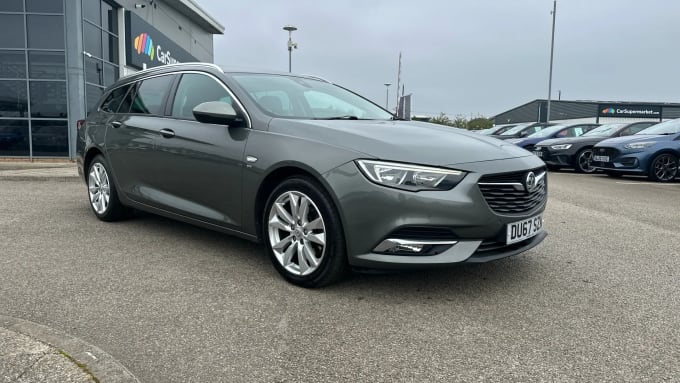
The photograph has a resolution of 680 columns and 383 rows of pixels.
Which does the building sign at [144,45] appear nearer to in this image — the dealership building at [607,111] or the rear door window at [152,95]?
the rear door window at [152,95]

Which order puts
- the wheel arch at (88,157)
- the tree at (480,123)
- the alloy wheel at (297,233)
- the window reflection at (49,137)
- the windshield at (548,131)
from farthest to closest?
the tree at (480,123), the windshield at (548,131), the window reflection at (49,137), the wheel arch at (88,157), the alloy wheel at (297,233)

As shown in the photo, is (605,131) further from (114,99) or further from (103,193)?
(103,193)

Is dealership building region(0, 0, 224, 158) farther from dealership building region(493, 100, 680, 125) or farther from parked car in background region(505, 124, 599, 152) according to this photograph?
dealership building region(493, 100, 680, 125)

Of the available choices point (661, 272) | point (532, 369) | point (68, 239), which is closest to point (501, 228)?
point (532, 369)

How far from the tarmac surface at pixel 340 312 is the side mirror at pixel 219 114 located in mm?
1098

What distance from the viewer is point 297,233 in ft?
11.8

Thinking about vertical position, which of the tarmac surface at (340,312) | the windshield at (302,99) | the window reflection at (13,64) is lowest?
the tarmac surface at (340,312)

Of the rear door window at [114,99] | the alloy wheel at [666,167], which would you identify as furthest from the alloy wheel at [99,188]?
the alloy wheel at [666,167]

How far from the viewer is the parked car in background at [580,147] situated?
13938 millimetres

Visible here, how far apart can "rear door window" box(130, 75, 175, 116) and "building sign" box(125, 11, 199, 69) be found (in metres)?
14.8

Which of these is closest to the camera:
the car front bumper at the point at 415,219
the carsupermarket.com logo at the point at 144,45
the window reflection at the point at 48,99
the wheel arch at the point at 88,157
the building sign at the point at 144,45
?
the car front bumper at the point at 415,219

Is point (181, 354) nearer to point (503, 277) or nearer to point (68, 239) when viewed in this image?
point (503, 277)

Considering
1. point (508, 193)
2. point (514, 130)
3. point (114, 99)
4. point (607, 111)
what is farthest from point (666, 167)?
point (607, 111)

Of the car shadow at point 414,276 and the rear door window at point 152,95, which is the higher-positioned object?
the rear door window at point 152,95
